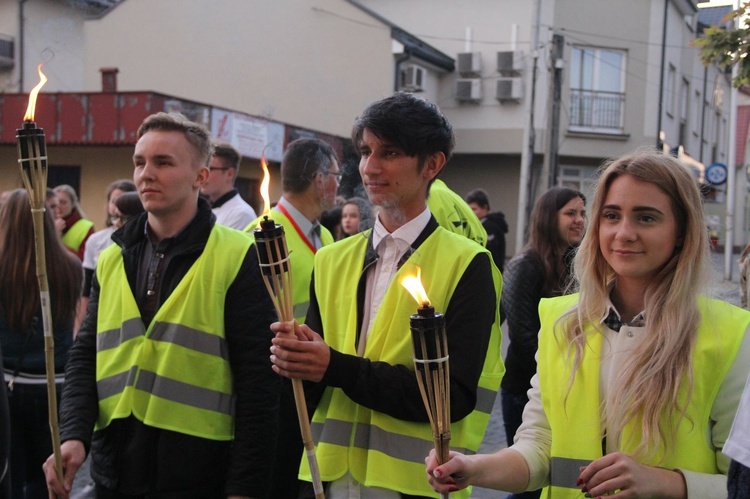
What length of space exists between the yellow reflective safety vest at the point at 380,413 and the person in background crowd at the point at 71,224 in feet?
19.6

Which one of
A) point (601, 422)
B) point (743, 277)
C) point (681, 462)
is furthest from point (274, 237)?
point (743, 277)

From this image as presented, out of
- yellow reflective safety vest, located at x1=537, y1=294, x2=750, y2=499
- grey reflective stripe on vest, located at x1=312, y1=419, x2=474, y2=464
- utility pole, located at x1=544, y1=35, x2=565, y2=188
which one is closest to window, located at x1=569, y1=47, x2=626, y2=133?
utility pole, located at x1=544, y1=35, x2=565, y2=188

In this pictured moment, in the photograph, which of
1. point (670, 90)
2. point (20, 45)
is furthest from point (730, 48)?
point (670, 90)

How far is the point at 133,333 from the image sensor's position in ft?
10.6

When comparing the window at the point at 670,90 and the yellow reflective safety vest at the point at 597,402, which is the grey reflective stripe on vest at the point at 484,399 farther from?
the window at the point at 670,90

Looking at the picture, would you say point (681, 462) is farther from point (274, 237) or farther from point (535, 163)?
point (535, 163)

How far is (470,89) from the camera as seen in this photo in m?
28.5

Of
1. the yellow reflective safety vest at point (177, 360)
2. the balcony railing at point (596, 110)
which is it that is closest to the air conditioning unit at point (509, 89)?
the balcony railing at point (596, 110)

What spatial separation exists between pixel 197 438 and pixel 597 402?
146 cm

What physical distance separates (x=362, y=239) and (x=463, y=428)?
0.70 metres

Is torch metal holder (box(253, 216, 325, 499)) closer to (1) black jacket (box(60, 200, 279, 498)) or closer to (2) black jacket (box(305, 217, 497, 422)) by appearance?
(2) black jacket (box(305, 217, 497, 422))

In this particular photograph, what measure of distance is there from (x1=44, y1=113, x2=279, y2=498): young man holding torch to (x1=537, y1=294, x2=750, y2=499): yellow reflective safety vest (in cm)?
112

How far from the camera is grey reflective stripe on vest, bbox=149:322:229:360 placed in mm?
3186

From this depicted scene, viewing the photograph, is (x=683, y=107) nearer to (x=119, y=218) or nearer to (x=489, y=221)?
(x=489, y=221)
